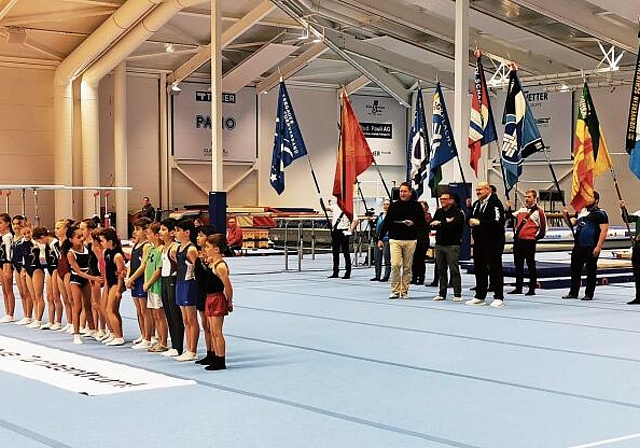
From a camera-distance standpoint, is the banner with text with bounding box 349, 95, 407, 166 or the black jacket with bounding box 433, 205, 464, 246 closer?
the black jacket with bounding box 433, 205, 464, 246

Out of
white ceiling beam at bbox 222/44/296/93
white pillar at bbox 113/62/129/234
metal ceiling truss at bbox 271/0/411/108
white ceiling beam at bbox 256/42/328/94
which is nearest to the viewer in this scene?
metal ceiling truss at bbox 271/0/411/108

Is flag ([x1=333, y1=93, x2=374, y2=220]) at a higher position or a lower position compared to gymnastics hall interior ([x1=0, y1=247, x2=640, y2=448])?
higher

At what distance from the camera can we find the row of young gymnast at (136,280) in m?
8.40

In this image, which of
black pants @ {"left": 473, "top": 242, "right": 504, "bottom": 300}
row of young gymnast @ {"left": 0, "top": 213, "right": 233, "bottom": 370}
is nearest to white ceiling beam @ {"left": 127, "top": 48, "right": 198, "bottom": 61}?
black pants @ {"left": 473, "top": 242, "right": 504, "bottom": 300}

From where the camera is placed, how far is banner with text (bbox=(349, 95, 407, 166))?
37531mm

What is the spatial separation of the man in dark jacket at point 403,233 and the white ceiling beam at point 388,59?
11319 mm

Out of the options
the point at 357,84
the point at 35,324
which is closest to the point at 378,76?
the point at 357,84

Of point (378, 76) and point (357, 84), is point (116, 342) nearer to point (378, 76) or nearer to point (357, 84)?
point (378, 76)

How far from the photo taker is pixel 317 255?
26.7 m

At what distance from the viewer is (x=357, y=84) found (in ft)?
117

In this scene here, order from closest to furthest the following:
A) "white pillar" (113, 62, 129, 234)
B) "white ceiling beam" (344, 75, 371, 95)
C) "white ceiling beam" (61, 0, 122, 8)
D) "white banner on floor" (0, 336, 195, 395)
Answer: "white banner on floor" (0, 336, 195, 395), "white ceiling beam" (61, 0, 122, 8), "white pillar" (113, 62, 129, 234), "white ceiling beam" (344, 75, 371, 95)

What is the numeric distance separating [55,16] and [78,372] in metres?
19.4

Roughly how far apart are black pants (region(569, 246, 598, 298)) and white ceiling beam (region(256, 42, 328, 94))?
61.3ft

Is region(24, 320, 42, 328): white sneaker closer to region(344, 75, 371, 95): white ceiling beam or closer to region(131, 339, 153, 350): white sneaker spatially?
region(131, 339, 153, 350): white sneaker
